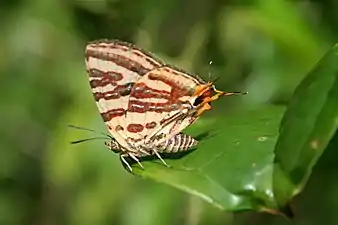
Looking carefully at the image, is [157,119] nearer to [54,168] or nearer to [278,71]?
[278,71]

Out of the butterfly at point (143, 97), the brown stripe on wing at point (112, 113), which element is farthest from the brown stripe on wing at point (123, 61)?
the brown stripe on wing at point (112, 113)

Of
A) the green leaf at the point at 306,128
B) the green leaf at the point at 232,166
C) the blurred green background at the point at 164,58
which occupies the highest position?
the green leaf at the point at 306,128

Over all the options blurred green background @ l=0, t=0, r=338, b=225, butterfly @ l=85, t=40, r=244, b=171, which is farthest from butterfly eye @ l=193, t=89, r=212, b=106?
blurred green background @ l=0, t=0, r=338, b=225

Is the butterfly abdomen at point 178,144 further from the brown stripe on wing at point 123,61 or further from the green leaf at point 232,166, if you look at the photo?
the brown stripe on wing at point 123,61

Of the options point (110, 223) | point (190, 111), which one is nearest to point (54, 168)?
point (110, 223)

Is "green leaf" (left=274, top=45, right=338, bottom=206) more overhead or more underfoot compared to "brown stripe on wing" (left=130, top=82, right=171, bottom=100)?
more overhead

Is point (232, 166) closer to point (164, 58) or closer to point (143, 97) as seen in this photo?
point (143, 97)

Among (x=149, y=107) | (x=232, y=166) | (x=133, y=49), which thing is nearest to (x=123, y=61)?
(x=133, y=49)

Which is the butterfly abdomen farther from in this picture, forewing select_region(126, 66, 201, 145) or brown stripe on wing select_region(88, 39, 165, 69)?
brown stripe on wing select_region(88, 39, 165, 69)
